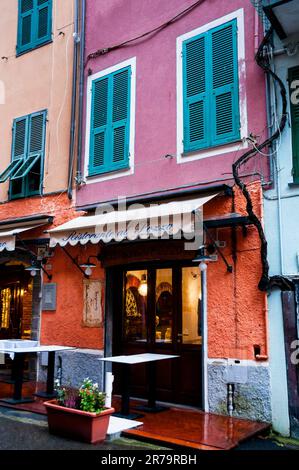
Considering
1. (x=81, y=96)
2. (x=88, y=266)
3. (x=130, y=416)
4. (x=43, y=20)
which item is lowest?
(x=130, y=416)

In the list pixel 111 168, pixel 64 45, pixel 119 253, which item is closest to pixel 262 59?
pixel 111 168

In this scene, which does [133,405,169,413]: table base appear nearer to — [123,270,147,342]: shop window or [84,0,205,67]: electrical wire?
[123,270,147,342]: shop window

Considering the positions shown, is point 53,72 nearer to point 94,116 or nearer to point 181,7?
point 94,116

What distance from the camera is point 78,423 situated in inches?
250

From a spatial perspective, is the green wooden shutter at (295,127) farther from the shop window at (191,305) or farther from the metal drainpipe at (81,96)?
the metal drainpipe at (81,96)

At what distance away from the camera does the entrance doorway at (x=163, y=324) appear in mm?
8688

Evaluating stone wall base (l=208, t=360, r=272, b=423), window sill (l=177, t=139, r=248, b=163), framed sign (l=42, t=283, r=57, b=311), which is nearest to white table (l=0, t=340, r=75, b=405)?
framed sign (l=42, t=283, r=57, b=311)

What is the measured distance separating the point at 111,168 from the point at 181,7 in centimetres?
354

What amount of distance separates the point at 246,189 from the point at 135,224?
6.44ft

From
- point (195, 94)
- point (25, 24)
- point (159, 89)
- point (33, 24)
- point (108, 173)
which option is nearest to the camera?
point (195, 94)

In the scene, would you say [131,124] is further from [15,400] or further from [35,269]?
[15,400]

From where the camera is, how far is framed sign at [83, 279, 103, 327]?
31.8ft

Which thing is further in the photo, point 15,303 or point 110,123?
point 15,303

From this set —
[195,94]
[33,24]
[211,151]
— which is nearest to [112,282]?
[211,151]
